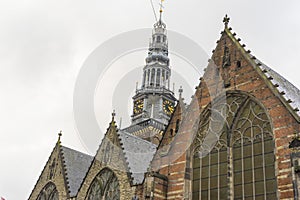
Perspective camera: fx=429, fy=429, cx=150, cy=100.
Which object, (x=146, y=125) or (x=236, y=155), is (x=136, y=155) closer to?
(x=236, y=155)

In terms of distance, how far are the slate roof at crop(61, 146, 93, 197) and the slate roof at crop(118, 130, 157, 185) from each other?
15.5ft

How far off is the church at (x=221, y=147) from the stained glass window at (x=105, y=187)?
0.18 ft

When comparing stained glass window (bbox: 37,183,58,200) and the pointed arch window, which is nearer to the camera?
the pointed arch window

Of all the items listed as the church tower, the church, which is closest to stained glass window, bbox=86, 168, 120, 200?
the church

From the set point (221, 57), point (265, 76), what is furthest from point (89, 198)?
point (265, 76)

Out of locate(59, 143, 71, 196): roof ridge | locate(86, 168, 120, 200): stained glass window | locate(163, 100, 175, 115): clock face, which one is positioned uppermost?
locate(163, 100, 175, 115): clock face

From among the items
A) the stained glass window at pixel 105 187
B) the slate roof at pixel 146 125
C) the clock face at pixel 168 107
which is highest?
the clock face at pixel 168 107

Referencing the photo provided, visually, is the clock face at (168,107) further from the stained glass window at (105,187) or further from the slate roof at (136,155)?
the stained glass window at (105,187)

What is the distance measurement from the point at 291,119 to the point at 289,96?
3195 millimetres

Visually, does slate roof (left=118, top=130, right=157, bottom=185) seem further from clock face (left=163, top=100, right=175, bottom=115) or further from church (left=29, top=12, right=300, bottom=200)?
clock face (left=163, top=100, right=175, bottom=115)

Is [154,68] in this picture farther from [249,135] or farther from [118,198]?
[249,135]

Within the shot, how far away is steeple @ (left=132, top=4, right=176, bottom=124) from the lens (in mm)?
46844

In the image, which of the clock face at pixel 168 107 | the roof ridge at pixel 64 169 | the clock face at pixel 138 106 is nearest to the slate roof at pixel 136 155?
the roof ridge at pixel 64 169

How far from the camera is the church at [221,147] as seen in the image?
16.3 m
